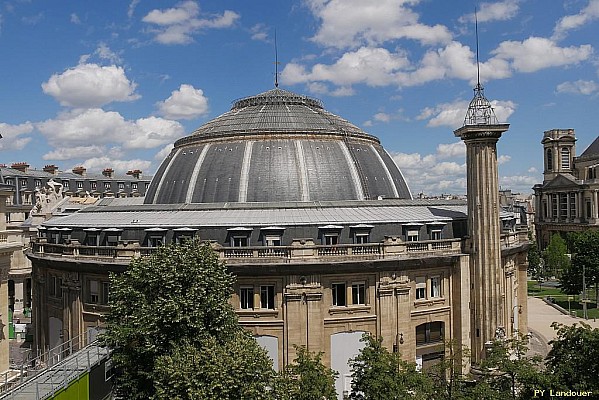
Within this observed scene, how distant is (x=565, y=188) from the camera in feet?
426

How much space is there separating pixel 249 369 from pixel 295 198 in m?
29.5

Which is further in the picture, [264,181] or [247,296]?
[264,181]

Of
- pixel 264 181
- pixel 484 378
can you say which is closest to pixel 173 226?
pixel 264 181

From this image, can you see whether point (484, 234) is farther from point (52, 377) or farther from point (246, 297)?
point (52, 377)

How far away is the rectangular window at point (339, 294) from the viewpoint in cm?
4028

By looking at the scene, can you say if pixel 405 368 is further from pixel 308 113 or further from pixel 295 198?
pixel 308 113

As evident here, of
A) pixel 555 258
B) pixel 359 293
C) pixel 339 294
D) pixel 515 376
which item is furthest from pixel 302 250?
pixel 555 258

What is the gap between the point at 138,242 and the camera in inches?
1678

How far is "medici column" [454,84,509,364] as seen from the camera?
4256 centimetres

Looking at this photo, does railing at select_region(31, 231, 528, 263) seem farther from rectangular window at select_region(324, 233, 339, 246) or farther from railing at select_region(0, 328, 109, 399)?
railing at select_region(0, 328, 109, 399)

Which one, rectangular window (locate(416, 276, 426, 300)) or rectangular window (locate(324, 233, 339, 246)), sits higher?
rectangular window (locate(324, 233, 339, 246))

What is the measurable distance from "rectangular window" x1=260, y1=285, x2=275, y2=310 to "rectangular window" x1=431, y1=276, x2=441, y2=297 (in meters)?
12.2


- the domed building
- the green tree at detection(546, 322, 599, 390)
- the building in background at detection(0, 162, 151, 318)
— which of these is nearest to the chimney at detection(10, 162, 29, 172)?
the building in background at detection(0, 162, 151, 318)

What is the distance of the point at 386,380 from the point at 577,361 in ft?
27.0
